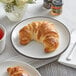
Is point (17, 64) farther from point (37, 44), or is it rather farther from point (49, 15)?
point (49, 15)

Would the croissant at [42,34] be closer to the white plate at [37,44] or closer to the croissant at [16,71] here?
the white plate at [37,44]

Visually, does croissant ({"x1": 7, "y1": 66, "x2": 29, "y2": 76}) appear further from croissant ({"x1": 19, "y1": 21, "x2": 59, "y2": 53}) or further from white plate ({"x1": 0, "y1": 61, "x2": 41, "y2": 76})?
croissant ({"x1": 19, "y1": 21, "x2": 59, "y2": 53})

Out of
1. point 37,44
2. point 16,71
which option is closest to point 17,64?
point 16,71

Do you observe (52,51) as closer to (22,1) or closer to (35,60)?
(35,60)

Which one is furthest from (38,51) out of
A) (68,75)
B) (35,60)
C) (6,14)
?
(6,14)

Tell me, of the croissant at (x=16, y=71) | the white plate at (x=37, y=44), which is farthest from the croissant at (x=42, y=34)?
the croissant at (x=16, y=71)

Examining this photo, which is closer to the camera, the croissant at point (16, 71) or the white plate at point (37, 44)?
the croissant at point (16, 71)
